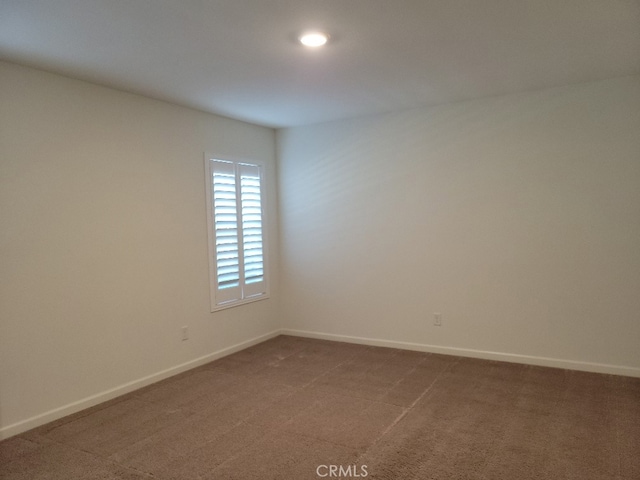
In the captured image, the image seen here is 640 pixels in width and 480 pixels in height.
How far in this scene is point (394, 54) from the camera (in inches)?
116

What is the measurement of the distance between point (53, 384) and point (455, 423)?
2755mm

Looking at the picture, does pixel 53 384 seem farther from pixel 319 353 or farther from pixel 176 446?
pixel 319 353

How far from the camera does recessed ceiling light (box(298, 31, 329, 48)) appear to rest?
2.60 metres

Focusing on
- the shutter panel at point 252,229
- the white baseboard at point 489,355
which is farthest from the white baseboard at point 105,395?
the white baseboard at point 489,355

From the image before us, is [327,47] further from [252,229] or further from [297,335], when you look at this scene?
[297,335]

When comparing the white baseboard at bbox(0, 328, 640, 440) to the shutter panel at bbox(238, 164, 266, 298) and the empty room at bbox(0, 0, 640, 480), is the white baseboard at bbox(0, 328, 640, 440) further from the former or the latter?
the shutter panel at bbox(238, 164, 266, 298)

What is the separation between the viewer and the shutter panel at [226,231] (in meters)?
4.44

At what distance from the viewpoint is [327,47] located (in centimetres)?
281

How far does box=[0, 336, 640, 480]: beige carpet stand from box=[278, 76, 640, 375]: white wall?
1.51ft

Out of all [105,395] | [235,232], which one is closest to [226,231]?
[235,232]

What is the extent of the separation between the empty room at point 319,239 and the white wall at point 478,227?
0.07 ft

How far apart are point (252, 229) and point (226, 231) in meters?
0.42

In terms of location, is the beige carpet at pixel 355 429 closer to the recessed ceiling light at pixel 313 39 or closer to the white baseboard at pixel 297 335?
the white baseboard at pixel 297 335

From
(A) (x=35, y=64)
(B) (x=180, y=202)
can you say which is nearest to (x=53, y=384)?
(B) (x=180, y=202)
